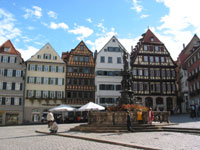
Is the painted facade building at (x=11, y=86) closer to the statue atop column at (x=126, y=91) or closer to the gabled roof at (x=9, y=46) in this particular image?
the gabled roof at (x=9, y=46)

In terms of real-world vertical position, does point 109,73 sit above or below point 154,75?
above

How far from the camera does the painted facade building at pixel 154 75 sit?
4600 cm

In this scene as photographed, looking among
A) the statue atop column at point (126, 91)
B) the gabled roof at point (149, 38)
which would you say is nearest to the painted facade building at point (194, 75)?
the gabled roof at point (149, 38)

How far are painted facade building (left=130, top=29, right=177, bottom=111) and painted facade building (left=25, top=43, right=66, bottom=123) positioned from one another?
1426cm

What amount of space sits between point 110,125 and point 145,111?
9.45 ft

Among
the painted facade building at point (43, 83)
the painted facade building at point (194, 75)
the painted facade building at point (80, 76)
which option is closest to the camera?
the painted facade building at point (43, 83)

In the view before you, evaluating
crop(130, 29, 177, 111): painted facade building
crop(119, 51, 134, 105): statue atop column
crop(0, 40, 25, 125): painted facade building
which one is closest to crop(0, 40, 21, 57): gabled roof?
crop(0, 40, 25, 125): painted facade building

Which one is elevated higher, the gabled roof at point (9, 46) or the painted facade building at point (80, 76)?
the gabled roof at point (9, 46)

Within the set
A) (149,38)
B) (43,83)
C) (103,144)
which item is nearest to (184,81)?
(149,38)

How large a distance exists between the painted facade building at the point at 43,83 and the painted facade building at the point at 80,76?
3.96ft

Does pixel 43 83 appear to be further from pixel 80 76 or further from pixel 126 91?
pixel 126 91

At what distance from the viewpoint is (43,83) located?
41.4 meters

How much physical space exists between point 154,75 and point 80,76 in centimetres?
1483

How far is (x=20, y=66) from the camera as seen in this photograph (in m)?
41.0
